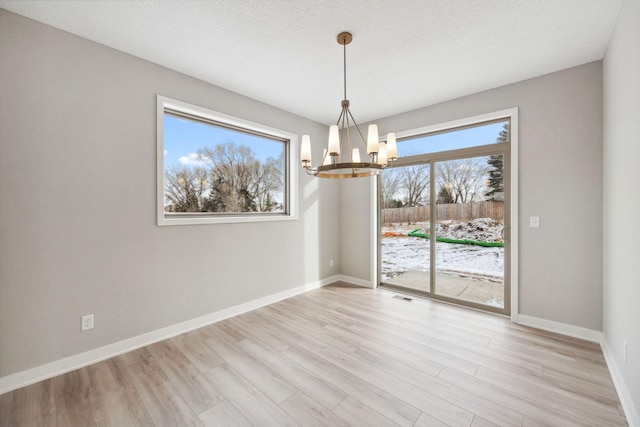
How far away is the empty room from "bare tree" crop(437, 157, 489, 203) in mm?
29

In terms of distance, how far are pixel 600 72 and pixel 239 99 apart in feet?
12.5

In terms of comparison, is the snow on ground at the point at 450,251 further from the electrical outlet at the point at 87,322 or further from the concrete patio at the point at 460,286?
the electrical outlet at the point at 87,322

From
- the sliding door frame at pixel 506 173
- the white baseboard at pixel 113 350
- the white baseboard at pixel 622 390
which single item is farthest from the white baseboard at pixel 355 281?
the white baseboard at pixel 622 390

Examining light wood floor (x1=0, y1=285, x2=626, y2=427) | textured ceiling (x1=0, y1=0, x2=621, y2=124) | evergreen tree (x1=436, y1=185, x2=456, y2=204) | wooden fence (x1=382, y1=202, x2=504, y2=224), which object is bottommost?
light wood floor (x1=0, y1=285, x2=626, y2=427)

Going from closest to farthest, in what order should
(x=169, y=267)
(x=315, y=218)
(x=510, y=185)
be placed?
(x=169, y=267) → (x=510, y=185) → (x=315, y=218)

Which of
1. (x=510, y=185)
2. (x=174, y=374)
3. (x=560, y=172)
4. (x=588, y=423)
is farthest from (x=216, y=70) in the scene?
(x=588, y=423)

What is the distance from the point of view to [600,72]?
8.38 feet

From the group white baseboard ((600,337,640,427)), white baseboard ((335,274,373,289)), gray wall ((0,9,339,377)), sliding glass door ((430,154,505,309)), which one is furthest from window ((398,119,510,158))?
gray wall ((0,9,339,377))

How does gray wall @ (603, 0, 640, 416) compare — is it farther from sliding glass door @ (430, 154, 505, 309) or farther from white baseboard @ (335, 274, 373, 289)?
white baseboard @ (335, 274, 373, 289)

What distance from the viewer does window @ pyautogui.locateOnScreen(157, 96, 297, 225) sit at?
2.87 meters

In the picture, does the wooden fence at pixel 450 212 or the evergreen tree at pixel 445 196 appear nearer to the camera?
the wooden fence at pixel 450 212

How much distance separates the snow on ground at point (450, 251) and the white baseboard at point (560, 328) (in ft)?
1.58

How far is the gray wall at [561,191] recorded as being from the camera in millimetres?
2588

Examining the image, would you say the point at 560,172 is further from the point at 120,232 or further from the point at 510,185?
the point at 120,232
